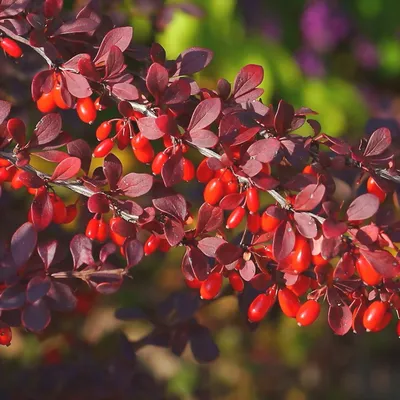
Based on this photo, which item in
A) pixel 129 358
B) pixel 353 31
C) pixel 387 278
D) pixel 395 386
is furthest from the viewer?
pixel 353 31

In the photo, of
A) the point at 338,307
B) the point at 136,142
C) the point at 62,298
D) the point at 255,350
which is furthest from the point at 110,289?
the point at 255,350

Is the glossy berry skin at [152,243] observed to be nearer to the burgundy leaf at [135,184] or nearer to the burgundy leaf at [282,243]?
the burgundy leaf at [135,184]

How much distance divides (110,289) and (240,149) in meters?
0.24

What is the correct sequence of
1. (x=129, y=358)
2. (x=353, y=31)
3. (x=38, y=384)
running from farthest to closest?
(x=353, y=31) < (x=38, y=384) < (x=129, y=358)

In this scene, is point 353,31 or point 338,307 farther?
point 353,31

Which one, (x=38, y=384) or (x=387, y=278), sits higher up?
(x=387, y=278)

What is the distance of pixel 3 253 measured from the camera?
91 cm

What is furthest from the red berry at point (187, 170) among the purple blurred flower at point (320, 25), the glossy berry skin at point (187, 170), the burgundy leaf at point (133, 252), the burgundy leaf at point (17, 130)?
the purple blurred flower at point (320, 25)

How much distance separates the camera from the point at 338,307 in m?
0.91

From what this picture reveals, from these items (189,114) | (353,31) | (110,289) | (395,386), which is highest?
(189,114)

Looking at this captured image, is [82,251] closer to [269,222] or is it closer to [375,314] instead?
[269,222]

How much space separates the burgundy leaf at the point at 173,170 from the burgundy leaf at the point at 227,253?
97 mm

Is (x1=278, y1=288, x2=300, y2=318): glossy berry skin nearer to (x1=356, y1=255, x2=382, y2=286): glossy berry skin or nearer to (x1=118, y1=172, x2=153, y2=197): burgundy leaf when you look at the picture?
(x1=356, y1=255, x2=382, y2=286): glossy berry skin

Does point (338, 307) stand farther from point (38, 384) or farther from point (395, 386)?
point (395, 386)
